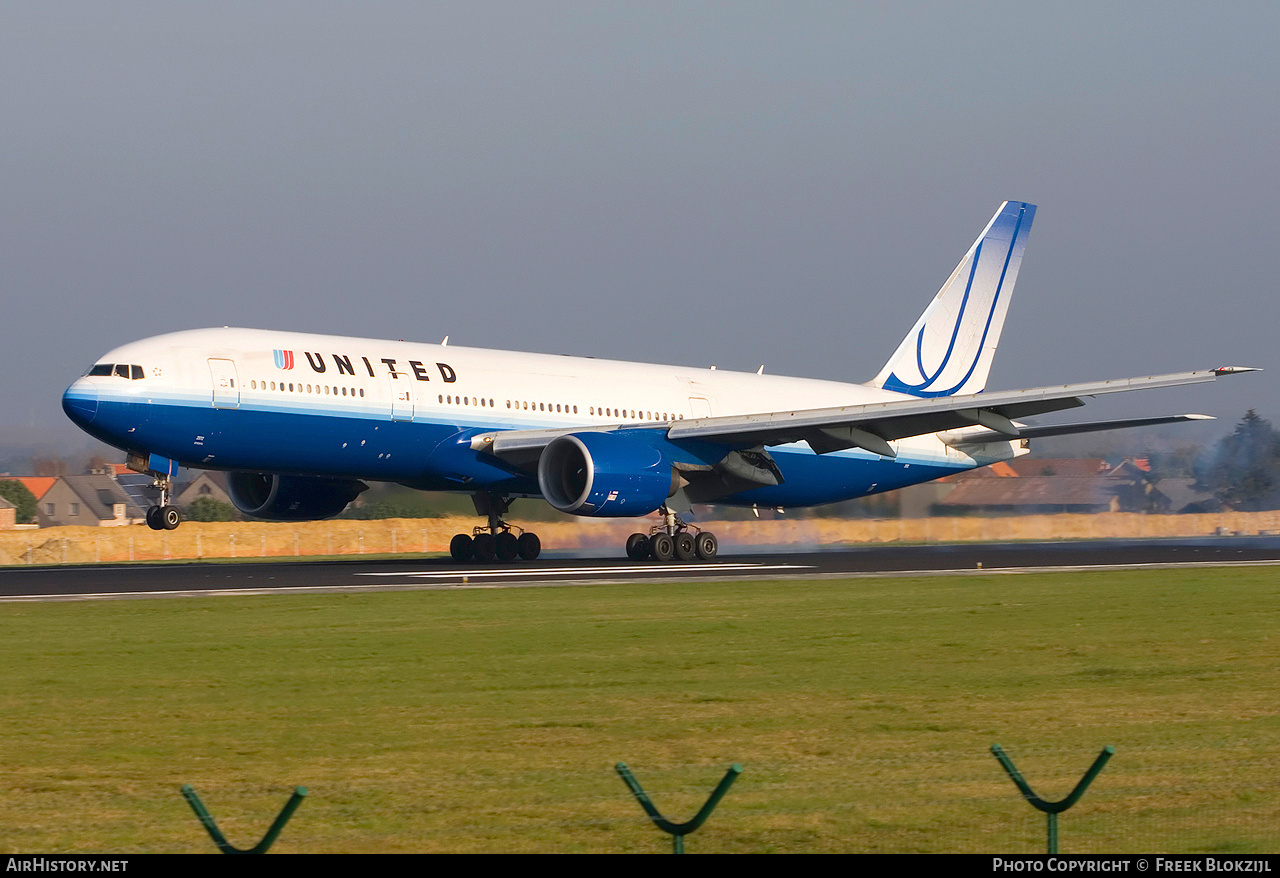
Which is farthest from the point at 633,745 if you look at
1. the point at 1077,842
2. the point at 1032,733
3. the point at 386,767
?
the point at 1077,842

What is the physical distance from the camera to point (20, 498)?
303 ft

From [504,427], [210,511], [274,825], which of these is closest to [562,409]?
[504,427]

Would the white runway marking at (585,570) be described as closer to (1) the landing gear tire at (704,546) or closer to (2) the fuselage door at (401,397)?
(1) the landing gear tire at (704,546)

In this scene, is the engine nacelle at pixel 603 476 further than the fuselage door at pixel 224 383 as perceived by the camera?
Yes

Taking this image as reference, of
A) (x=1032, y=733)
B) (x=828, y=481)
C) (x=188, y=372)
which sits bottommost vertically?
(x=1032, y=733)

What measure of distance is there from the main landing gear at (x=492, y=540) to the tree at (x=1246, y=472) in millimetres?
28271

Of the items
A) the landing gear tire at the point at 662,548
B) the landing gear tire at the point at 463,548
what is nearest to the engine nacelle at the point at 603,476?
the landing gear tire at the point at 662,548

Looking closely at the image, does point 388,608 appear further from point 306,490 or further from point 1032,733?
point 306,490

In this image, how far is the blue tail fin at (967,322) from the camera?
46.5 metres

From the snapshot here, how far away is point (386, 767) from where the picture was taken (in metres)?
11.2

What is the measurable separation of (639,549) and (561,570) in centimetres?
396

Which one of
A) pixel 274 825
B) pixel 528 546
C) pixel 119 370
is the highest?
pixel 119 370

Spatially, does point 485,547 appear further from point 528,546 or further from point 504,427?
point 504,427

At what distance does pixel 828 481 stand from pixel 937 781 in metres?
32.0
